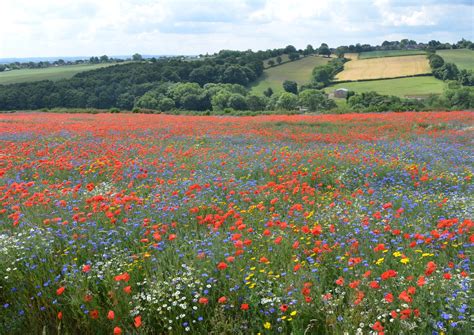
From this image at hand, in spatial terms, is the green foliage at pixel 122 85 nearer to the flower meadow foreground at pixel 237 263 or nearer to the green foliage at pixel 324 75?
the green foliage at pixel 324 75

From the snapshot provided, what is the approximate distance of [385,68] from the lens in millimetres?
89750

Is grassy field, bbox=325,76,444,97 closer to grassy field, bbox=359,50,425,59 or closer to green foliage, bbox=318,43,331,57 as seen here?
grassy field, bbox=359,50,425,59

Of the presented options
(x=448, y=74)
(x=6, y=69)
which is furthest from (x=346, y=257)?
(x=6, y=69)

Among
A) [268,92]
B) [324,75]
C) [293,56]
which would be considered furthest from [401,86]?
[293,56]

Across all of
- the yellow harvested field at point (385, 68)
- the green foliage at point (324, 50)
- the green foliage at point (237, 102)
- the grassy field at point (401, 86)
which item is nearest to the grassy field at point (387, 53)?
the yellow harvested field at point (385, 68)

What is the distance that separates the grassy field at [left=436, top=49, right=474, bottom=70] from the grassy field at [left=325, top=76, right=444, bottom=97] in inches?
520

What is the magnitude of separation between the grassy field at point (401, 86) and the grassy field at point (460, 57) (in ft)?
43.3

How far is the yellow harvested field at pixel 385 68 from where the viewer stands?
83875 mm

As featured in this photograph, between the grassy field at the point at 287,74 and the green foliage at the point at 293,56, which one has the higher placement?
the green foliage at the point at 293,56

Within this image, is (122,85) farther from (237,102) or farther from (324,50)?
(324,50)

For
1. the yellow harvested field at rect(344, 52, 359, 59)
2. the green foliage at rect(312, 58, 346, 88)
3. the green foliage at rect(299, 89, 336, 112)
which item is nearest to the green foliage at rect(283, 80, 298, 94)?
the green foliage at rect(312, 58, 346, 88)

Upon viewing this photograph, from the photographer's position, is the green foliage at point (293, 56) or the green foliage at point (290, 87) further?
the green foliage at point (293, 56)

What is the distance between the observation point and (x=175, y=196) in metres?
7.21

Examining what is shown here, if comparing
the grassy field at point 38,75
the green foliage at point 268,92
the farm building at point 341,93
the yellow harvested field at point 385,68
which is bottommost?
the farm building at point 341,93
